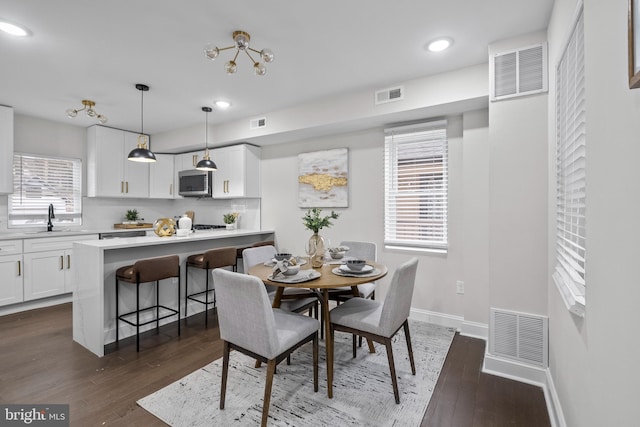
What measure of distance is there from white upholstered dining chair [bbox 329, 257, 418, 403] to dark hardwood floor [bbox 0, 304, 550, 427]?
43cm

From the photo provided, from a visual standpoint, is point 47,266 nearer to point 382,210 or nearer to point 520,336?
point 382,210

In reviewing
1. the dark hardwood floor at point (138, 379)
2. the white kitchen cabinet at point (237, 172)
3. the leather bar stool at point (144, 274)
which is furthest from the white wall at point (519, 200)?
the white kitchen cabinet at point (237, 172)

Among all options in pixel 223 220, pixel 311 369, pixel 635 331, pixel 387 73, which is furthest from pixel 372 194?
pixel 635 331

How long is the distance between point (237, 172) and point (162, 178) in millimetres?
1756

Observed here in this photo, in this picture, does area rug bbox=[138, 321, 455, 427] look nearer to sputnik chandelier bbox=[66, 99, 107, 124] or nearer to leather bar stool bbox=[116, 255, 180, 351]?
leather bar stool bbox=[116, 255, 180, 351]

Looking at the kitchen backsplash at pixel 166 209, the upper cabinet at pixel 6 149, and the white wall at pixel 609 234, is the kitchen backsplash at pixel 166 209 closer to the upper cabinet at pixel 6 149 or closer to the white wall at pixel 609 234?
the upper cabinet at pixel 6 149

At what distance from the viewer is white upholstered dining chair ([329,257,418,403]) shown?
195cm

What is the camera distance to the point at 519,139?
229 centimetres

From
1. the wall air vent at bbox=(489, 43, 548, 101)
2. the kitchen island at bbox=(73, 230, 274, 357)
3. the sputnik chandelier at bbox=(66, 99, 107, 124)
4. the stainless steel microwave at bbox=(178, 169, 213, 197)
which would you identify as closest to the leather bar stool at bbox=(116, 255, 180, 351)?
the kitchen island at bbox=(73, 230, 274, 357)

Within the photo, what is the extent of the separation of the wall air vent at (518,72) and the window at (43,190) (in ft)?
19.0

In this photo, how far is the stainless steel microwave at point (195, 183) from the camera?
194 inches

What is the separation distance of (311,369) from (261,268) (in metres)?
0.90

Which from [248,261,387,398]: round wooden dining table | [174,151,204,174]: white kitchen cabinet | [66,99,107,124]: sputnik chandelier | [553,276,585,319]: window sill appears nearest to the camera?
[553,276,585,319]: window sill

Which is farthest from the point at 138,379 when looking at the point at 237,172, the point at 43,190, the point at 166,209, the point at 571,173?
the point at 166,209
